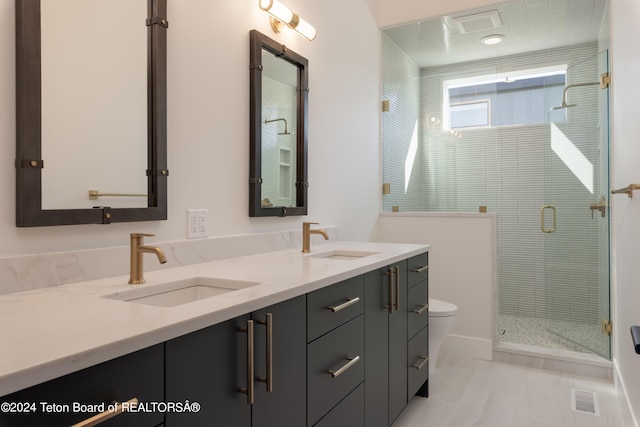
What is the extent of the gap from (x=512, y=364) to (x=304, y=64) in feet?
7.56

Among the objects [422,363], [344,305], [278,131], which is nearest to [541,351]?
[422,363]

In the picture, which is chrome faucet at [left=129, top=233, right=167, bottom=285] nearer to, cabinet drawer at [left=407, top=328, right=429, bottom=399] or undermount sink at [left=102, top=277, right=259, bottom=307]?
undermount sink at [left=102, top=277, right=259, bottom=307]

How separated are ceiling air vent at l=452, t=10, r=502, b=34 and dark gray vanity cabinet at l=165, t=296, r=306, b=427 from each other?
2.74 metres

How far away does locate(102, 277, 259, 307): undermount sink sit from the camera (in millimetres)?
1225

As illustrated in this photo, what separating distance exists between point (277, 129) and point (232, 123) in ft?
1.03

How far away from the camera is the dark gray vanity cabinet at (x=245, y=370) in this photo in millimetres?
868

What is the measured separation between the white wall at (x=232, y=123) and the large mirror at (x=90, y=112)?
0.04 m

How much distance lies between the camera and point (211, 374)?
36.7 inches

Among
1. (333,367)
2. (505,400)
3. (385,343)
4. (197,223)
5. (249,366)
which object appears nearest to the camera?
(249,366)

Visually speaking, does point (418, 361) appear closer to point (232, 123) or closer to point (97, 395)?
point (232, 123)

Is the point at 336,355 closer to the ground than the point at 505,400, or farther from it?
farther from it

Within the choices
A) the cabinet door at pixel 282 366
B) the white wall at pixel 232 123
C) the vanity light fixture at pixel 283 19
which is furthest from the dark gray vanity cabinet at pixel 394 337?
the vanity light fixture at pixel 283 19

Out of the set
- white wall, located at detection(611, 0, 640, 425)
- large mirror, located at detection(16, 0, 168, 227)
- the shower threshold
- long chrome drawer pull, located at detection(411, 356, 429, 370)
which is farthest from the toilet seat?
large mirror, located at detection(16, 0, 168, 227)

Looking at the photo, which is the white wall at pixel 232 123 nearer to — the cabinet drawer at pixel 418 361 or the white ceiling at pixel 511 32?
the white ceiling at pixel 511 32
